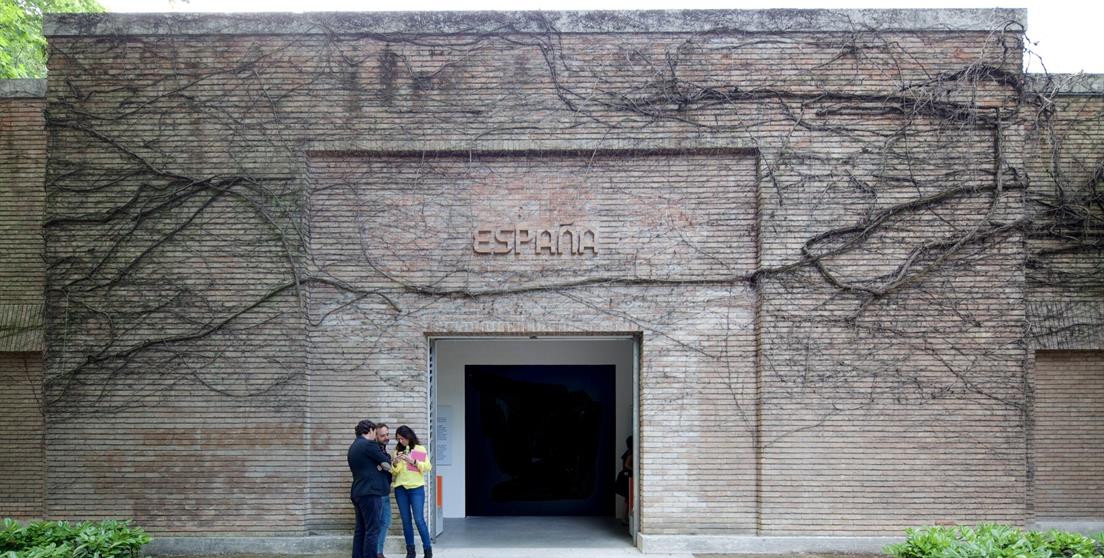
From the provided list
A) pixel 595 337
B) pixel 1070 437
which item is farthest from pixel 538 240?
pixel 1070 437

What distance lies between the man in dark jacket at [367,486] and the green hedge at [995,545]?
5.26 meters

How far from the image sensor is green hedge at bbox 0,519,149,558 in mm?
7680

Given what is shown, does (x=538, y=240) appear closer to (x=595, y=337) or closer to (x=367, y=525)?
(x=595, y=337)

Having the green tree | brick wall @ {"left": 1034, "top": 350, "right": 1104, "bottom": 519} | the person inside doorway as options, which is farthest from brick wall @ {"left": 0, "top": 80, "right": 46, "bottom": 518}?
brick wall @ {"left": 1034, "top": 350, "right": 1104, "bottom": 519}

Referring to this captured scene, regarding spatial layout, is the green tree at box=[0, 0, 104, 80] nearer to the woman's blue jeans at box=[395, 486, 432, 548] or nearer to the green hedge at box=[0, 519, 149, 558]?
the green hedge at box=[0, 519, 149, 558]

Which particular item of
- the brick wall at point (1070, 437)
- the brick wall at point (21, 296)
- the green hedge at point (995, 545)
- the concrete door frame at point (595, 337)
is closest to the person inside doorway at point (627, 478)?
the concrete door frame at point (595, 337)

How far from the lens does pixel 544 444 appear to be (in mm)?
13625

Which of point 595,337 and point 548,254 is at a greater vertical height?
point 548,254

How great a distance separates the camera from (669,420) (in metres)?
10.7

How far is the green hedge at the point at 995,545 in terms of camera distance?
287 inches

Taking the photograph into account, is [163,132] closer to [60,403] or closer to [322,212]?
[322,212]

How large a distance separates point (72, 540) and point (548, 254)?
19.2ft

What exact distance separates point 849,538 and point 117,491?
347 inches

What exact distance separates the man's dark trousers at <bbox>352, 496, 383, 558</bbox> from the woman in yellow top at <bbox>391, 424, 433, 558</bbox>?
477 millimetres
